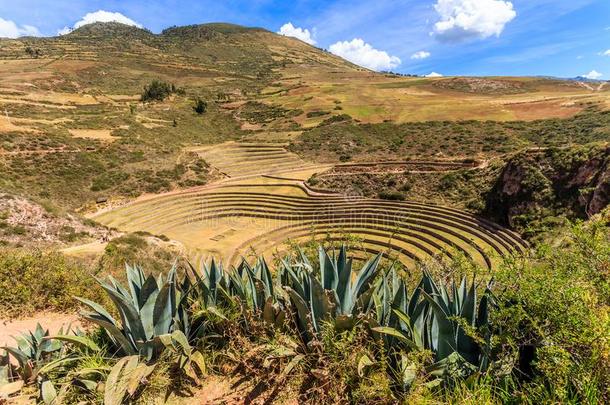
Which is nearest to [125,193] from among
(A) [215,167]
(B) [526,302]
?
(A) [215,167]

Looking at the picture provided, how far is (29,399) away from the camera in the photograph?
337 cm

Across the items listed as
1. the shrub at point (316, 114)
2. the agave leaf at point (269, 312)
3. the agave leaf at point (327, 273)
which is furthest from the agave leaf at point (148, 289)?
the shrub at point (316, 114)

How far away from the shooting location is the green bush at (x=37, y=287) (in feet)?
19.3

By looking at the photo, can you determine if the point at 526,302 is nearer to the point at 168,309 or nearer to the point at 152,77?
the point at 168,309

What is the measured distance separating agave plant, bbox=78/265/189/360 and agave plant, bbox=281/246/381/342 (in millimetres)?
1361

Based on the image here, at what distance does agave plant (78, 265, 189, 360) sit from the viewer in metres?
3.52

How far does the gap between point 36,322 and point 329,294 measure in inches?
207

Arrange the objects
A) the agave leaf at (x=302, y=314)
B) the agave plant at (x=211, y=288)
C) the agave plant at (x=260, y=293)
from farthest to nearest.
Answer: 1. the agave plant at (x=211, y=288)
2. the agave plant at (x=260, y=293)
3. the agave leaf at (x=302, y=314)

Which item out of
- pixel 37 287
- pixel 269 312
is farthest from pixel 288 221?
pixel 269 312

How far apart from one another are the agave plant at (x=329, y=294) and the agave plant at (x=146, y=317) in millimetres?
1361

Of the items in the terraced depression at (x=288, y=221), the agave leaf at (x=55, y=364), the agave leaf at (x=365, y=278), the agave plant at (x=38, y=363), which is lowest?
the terraced depression at (x=288, y=221)

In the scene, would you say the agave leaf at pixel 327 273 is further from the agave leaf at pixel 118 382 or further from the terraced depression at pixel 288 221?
the terraced depression at pixel 288 221

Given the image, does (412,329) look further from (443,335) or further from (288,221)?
(288,221)

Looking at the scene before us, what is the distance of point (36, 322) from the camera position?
5562 mm
